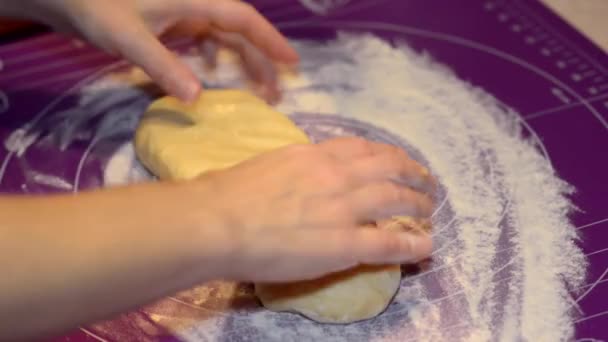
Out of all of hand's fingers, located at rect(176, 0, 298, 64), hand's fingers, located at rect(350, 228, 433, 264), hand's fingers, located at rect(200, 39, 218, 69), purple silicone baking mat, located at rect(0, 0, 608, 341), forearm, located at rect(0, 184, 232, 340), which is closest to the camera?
forearm, located at rect(0, 184, 232, 340)

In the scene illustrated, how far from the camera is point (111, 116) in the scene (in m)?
0.95

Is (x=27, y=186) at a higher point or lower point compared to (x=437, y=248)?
lower

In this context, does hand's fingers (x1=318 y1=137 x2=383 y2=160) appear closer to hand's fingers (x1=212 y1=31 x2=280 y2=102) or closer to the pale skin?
the pale skin

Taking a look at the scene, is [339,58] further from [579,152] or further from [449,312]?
[449,312]

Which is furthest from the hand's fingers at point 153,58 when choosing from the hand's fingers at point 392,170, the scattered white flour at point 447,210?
the hand's fingers at point 392,170

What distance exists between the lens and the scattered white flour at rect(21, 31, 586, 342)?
2.28 ft

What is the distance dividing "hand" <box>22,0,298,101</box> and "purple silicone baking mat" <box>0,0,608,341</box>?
0.10m

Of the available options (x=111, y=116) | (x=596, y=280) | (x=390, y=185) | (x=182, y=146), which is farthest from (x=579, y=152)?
(x=111, y=116)

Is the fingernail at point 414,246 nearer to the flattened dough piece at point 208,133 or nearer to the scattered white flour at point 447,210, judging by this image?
the scattered white flour at point 447,210

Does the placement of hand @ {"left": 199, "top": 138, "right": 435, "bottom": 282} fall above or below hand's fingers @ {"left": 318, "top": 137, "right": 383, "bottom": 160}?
below

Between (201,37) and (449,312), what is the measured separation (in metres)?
0.51

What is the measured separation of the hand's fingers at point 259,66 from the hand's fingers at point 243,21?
0.04ft

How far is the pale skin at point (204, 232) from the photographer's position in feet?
1.63

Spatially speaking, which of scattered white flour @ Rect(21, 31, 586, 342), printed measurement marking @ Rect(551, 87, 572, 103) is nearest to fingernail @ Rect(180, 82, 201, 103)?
scattered white flour @ Rect(21, 31, 586, 342)
